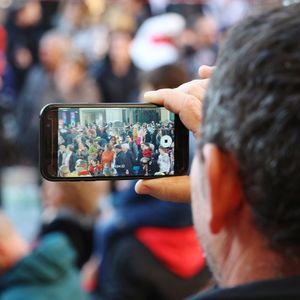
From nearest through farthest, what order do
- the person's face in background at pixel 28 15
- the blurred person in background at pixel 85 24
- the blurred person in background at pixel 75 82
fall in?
the blurred person in background at pixel 75 82, the person's face in background at pixel 28 15, the blurred person in background at pixel 85 24

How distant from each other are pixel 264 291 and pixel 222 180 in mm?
136

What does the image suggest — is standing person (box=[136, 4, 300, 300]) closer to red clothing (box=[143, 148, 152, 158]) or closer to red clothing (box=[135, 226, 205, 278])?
red clothing (box=[143, 148, 152, 158])

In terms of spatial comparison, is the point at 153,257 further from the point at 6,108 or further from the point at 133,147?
the point at 6,108

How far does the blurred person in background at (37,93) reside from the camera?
6.82 m

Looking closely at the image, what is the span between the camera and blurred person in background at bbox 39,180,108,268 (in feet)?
12.9

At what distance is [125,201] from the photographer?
11.5 feet

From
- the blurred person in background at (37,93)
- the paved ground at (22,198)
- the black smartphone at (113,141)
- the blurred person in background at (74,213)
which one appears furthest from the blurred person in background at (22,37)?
the black smartphone at (113,141)

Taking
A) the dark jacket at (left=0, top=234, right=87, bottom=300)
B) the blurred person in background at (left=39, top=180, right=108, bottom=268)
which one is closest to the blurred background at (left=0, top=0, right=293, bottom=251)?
the blurred person in background at (left=39, top=180, right=108, bottom=268)

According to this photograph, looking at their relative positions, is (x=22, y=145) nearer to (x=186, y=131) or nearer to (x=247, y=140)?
(x=186, y=131)

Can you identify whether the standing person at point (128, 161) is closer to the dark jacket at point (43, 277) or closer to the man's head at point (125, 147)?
the man's head at point (125, 147)

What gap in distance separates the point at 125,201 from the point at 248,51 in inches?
104

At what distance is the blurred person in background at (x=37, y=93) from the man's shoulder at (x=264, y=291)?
5.94 m

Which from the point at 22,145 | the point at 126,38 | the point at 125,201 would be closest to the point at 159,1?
the point at 126,38

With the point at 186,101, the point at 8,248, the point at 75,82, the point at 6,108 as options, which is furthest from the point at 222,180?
the point at 6,108
